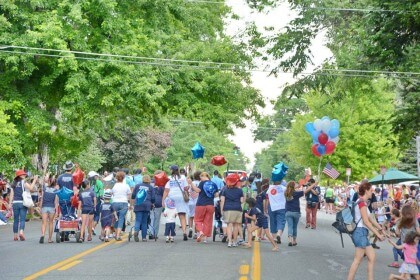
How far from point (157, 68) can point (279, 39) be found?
8.58 metres

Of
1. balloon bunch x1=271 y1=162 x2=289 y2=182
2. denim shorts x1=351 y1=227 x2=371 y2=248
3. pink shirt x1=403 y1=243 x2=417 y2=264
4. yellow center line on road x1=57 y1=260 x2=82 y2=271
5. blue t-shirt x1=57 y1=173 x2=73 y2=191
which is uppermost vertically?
balloon bunch x1=271 y1=162 x2=289 y2=182

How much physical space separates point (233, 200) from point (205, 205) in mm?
1654

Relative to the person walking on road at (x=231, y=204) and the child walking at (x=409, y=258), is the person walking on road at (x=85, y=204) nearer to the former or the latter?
the person walking on road at (x=231, y=204)

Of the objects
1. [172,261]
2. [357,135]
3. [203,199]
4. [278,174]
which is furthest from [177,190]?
[357,135]

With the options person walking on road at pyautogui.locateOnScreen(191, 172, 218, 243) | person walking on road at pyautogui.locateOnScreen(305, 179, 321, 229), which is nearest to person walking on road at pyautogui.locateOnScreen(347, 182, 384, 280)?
person walking on road at pyautogui.locateOnScreen(191, 172, 218, 243)

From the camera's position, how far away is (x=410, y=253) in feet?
45.5

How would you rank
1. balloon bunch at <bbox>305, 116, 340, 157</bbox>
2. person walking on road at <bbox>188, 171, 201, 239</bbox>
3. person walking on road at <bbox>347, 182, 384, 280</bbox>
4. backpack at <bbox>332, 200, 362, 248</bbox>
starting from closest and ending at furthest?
1. person walking on road at <bbox>347, 182, 384, 280</bbox>
2. backpack at <bbox>332, 200, 362, 248</bbox>
3. person walking on road at <bbox>188, 171, 201, 239</bbox>
4. balloon bunch at <bbox>305, 116, 340, 157</bbox>

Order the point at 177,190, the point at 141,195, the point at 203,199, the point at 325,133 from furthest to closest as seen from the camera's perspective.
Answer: the point at 325,133, the point at 177,190, the point at 203,199, the point at 141,195

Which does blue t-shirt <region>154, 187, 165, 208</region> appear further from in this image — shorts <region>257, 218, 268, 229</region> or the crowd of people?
shorts <region>257, 218, 268, 229</region>

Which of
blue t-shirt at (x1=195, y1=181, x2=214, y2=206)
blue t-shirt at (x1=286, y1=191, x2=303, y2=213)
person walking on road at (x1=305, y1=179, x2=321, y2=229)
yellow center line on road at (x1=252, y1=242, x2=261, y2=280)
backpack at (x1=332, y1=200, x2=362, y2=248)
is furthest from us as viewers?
person walking on road at (x1=305, y1=179, x2=321, y2=229)

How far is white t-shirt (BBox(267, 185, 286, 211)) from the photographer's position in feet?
75.7

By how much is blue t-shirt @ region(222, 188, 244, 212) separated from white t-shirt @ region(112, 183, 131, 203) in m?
2.60

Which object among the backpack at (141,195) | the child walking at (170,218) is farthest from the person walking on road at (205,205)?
the backpack at (141,195)

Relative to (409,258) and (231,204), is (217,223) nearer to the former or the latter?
(231,204)
